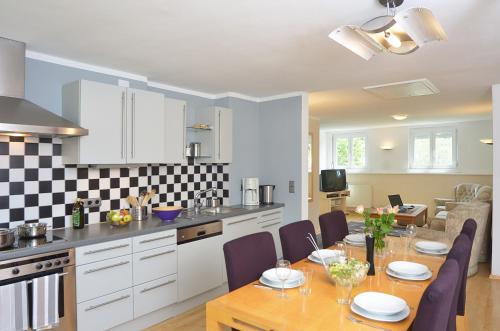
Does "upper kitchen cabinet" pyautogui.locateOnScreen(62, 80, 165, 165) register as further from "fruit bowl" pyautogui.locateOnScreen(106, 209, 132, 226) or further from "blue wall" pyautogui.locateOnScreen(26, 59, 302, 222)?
"blue wall" pyautogui.locateOnScreen(26, 59, 302, 222)

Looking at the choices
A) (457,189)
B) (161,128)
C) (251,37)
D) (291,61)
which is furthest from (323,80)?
(457,189)

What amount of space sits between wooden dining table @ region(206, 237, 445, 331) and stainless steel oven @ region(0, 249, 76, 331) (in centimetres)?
128

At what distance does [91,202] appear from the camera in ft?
9.89

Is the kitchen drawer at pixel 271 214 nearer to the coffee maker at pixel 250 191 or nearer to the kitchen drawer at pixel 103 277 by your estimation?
the coffee maker at pixel 250 191

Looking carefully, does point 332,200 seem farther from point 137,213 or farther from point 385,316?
point 385,316

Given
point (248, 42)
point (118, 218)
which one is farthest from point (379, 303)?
point (118, 218)

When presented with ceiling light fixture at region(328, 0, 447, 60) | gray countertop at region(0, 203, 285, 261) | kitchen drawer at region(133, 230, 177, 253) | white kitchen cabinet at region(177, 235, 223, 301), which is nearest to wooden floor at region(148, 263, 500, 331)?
white kitchen cabinet at region(177, 235, 223, 301)

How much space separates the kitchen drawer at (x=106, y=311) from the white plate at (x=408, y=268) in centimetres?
198

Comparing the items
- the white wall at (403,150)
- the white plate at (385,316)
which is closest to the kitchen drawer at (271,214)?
the white plate at (385,316)

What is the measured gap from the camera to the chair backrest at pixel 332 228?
294 centimetres

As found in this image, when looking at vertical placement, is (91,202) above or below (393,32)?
below

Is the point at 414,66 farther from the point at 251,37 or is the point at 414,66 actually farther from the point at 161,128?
the point at 161,128

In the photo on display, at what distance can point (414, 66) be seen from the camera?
10.4 ft

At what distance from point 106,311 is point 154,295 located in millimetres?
423
